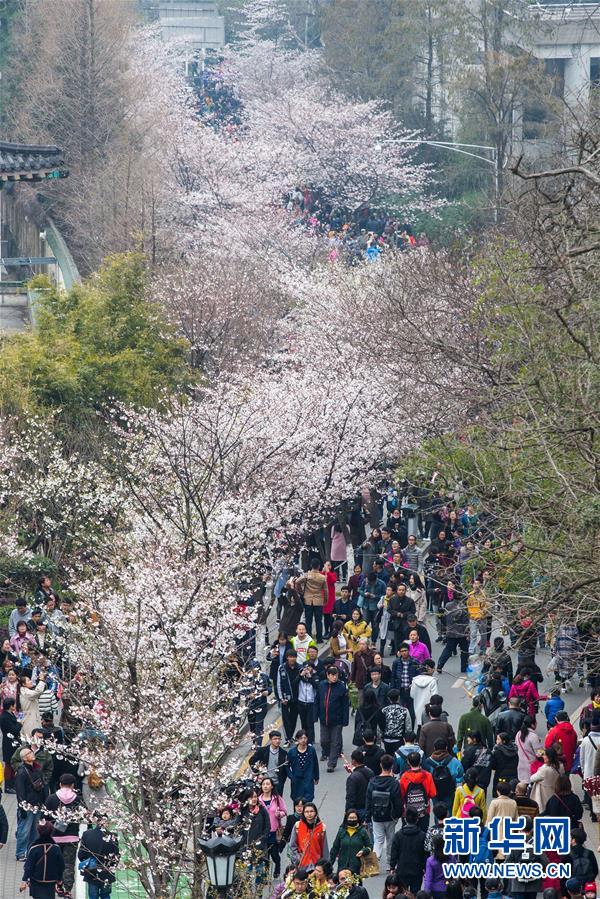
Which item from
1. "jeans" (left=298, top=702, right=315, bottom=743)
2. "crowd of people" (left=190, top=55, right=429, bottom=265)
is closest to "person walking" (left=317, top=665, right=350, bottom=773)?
"jeans" (left=298, top=702, right=315, bottom=743)

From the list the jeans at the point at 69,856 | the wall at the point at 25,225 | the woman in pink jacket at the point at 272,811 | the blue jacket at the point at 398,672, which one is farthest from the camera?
the wall at the point at 25,225

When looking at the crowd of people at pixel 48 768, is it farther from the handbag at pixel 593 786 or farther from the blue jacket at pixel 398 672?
the handbag at pixel 593 786

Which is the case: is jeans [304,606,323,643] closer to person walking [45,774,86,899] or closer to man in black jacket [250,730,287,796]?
man in black jacket [250,730,287,796]

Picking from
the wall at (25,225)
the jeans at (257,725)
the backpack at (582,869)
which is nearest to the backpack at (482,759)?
the backpack at (582,869)

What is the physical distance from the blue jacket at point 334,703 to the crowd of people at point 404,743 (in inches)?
0.7

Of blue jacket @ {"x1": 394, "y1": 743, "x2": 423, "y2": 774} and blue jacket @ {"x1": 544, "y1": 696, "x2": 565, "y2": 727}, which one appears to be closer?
blue jacket @ {"x1": 394, "y1": 743, "x2": 423, "y2": 774}

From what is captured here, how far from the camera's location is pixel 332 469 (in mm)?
29812

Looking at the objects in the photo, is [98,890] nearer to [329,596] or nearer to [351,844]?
[351,844]

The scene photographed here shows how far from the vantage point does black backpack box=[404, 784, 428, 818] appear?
1784cm

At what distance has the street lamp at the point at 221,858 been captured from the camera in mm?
13930

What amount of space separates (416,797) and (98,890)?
3.51 metres

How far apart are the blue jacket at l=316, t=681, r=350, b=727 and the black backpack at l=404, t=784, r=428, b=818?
368 centimetres

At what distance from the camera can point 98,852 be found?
684 inches

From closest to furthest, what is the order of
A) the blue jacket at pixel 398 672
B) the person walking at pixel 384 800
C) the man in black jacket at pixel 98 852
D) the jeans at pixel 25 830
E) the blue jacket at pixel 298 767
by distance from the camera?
the man in black jacket at pixel 98 852
the person walking at pixel 384 800
the blue jacket at pixel 298 767
the jeans at pixel 25 830
the blue jacket at pixel 398 672
